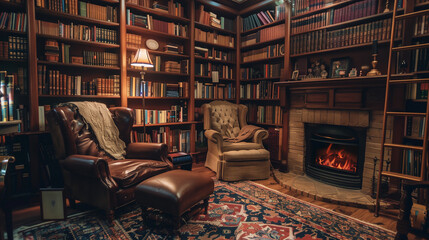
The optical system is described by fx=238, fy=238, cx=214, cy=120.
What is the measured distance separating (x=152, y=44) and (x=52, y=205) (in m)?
2.54

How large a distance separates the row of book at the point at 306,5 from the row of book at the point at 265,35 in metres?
0.30

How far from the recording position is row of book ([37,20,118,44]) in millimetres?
2766

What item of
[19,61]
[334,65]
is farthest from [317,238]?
[19,61]

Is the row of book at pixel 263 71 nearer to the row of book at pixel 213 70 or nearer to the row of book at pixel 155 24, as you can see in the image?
the row of book at pixel 213 70

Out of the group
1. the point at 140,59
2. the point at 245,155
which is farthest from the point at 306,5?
the point at 140,59

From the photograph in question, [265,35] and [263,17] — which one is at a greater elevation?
[263,17]

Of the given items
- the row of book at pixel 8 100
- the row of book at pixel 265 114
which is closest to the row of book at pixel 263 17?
the row of book at pixel 265 114

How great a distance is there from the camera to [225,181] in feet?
10.6

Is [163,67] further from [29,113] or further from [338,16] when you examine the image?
[338,16]

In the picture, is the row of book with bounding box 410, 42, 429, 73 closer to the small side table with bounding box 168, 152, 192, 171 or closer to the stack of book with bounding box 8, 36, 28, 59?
the small side table with bounding box 168, 152, 192, 171

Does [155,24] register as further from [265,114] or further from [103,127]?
[265,114]

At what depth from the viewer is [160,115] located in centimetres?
370

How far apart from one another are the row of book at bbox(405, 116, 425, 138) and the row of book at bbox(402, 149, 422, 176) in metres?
0.18

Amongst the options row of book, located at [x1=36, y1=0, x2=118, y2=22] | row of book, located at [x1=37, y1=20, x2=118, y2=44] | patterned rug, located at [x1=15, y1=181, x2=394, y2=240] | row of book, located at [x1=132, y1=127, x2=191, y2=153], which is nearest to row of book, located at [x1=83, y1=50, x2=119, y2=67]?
row of book, located at [x1=37, y1=20, x2=118, y2=44]
